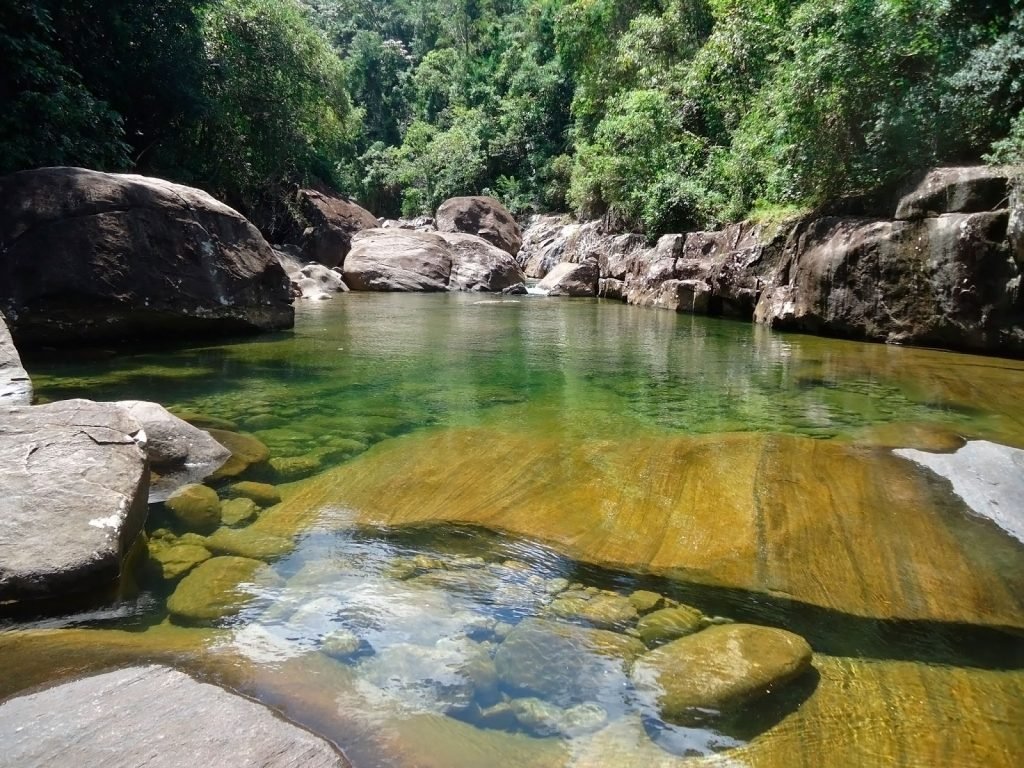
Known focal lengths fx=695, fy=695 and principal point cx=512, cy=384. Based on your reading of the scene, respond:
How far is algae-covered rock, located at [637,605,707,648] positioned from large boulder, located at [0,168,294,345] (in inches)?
277

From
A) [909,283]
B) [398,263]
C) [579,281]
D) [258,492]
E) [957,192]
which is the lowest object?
[258,492]

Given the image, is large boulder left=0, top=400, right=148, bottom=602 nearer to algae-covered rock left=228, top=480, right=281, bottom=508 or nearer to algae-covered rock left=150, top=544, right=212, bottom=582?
algae-covered rock left=150, top=544, right=212, bottom=582

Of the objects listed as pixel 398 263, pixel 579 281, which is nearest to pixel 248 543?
pixel 579 281

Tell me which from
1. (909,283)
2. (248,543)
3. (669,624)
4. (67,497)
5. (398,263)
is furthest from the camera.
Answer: (398,263)

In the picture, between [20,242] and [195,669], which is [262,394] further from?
[195,669]

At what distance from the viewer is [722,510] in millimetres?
3432

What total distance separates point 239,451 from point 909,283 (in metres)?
8.04

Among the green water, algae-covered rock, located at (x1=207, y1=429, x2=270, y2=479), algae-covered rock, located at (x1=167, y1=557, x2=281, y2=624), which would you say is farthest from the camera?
algae-covered rock, located at (x1=207, y1=429, x2=270, y2=479)

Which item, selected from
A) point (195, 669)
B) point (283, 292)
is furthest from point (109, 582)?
point (283, 292)

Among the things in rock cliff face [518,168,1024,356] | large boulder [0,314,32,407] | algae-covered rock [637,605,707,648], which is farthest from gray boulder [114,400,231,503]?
rock cliff face [518,168,1024,356]

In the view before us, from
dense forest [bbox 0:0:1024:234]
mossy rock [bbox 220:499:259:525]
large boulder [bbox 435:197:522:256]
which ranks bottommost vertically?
mossy rock [bbox 220:499:259:525]

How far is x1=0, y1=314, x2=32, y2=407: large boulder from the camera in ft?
14.0

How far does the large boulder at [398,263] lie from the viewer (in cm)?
1884

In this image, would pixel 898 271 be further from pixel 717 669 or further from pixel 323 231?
pixel 323 231
